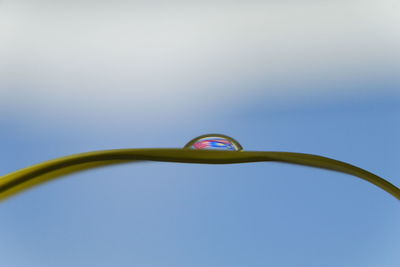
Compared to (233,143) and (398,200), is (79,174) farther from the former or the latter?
(398,200)

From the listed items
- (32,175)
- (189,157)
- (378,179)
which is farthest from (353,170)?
(32,175)

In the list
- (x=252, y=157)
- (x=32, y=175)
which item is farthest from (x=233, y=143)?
(x=32, y=175)

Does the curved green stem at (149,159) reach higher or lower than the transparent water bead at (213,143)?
lower

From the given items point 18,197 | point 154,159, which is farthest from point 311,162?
point 18,197

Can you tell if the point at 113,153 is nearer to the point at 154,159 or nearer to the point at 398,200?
the point at 154,159

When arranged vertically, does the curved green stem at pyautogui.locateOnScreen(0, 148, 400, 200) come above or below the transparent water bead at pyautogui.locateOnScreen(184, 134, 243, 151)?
below
